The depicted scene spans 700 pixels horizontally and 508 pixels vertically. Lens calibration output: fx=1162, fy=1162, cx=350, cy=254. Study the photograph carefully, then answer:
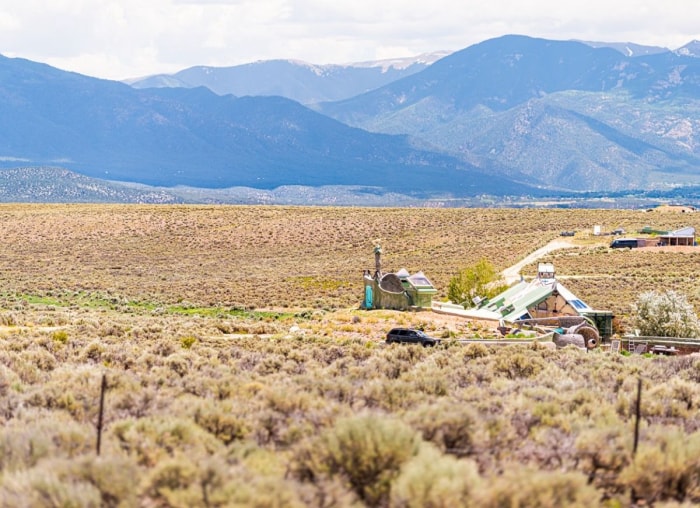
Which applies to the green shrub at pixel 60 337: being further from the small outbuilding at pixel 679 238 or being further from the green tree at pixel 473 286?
the small outbuilding at pixel 679 238

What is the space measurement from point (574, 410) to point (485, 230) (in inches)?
3845

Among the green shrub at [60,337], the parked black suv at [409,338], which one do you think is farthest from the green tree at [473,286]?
the green shrub at [60,337]

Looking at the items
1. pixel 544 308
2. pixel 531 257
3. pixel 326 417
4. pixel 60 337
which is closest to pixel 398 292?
pixel 544 308

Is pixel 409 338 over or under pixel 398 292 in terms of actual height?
under

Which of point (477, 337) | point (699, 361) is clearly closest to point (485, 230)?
point (477, 337)

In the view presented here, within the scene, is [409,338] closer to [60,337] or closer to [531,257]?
[60,337]

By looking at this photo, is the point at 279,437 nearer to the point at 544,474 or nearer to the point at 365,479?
the point at 365,479

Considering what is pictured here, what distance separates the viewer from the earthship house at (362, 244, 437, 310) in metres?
48.8

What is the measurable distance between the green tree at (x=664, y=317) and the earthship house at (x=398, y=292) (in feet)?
29.3

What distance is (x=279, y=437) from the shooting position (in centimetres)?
1717

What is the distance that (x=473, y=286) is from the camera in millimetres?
58781

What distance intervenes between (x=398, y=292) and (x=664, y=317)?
11459 mm

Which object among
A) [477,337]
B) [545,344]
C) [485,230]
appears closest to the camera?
[545,344]

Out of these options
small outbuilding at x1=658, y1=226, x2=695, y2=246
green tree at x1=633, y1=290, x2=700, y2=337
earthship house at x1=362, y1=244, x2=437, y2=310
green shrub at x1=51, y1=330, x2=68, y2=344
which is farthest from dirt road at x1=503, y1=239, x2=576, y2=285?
green shrub at x1=51, y1=330, x2=68, y2=344
